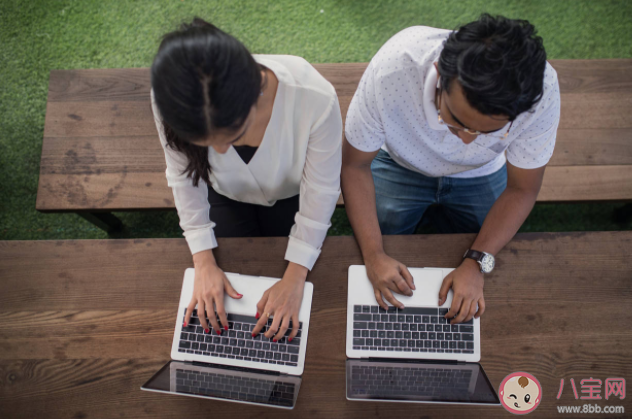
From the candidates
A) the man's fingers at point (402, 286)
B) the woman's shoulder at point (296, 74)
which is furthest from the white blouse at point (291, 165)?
the man's fingers at point (402, 286)

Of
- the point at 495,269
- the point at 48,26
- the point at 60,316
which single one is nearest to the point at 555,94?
the point at 495,269

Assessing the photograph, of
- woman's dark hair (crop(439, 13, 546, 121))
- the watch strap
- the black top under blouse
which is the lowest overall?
the watch strap

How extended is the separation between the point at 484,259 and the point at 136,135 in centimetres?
117

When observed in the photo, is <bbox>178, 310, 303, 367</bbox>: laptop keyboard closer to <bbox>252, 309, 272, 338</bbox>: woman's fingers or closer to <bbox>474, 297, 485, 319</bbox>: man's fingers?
<bbox>252, 309, 272, 338</bbox>: woman's fingers

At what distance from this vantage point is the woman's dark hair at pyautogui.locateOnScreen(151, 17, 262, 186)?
671 millimetres

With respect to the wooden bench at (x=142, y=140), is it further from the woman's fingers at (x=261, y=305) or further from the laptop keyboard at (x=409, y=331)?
the laptop keyboard at (x=409, y=331)

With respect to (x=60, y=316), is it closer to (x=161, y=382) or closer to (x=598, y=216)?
(x=161, y=382)

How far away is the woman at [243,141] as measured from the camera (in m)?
0.68

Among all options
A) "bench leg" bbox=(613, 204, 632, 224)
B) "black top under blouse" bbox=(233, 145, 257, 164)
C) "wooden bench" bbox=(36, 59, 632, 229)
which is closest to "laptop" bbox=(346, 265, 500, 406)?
"black top under blouse" bbox=(233, 145, 257, 164)

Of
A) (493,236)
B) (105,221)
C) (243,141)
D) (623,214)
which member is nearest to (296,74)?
(243,141)

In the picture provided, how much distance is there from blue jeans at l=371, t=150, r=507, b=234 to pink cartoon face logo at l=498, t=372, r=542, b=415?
53cm

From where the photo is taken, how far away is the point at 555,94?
3.10ft

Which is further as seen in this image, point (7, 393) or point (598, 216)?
point (598, 216)

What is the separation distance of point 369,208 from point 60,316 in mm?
868
